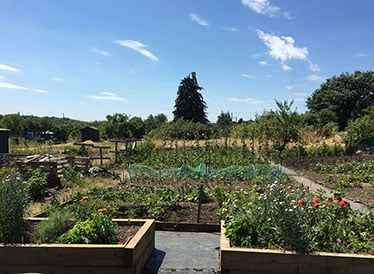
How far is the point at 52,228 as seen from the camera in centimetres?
366

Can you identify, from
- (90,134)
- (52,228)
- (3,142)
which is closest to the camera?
(52,228)

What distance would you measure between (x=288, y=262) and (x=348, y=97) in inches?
1710

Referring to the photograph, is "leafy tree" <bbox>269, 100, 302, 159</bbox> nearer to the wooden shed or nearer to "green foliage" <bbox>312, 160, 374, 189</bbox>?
"green foliage" <bbox>312, 160, 374, 189</bbox>

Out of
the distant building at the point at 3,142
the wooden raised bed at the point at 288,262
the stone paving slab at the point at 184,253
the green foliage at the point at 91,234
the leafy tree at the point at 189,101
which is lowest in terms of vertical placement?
the stone paving slab at the point at 184,253

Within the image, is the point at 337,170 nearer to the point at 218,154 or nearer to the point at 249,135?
the point at 218,154

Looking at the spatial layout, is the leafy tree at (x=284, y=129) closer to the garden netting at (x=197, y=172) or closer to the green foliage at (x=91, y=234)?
the garden netting at (x=197, y=172)

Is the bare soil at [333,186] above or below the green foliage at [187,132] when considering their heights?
below

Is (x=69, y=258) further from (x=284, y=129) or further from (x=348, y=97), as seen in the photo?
(x=348, y=97)

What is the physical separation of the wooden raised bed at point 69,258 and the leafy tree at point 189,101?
1524 inches

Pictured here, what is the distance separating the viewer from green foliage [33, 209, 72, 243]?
3.57 m

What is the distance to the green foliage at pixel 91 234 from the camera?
3451 mm

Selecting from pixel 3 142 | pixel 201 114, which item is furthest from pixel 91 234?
pixel 201 114

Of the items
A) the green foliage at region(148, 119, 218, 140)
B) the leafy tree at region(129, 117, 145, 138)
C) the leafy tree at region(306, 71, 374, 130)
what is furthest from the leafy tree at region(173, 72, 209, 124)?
the green foliage at region(148, 119, 218, 140)

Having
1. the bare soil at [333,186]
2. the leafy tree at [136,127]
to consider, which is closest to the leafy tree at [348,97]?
the leafy tree at [136,127]
